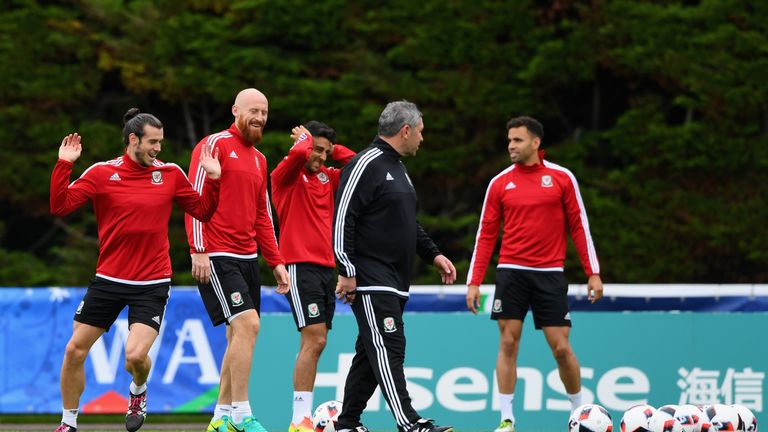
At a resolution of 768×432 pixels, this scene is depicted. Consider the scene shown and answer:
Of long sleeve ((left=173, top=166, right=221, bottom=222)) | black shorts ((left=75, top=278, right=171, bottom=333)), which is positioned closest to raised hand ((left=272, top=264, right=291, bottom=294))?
long sleeve ((left=173, top=166, right=221, bottom=222))

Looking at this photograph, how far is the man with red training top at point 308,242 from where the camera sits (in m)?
10.2

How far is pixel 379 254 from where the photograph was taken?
9.18m

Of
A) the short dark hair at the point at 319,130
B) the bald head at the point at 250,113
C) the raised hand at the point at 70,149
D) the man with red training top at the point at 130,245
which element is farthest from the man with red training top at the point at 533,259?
the raised hand at the point at 70,149

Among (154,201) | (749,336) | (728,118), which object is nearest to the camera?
(154,201)

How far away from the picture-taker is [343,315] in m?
13.9

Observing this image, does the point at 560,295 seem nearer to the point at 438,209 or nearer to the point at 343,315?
the point at 343,315

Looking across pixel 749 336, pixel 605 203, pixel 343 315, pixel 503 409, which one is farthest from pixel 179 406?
pixel 605 203

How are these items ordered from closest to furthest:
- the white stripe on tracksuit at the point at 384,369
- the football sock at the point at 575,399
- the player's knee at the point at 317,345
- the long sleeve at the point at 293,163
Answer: the white stripe on tracksuit at the point at 384,369
the long sleeve at the point at 293,163
the player's knee at the point at 317,345
the football sock at the point at 575,399

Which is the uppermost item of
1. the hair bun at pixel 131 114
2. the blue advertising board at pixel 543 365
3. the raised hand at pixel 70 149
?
the hair bun at pixel 131 114

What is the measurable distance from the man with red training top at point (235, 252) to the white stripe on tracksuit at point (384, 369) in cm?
105

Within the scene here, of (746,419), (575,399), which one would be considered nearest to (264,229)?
(575,399)

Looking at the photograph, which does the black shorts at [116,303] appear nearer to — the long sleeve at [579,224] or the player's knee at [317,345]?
the player's knee at [317,345]

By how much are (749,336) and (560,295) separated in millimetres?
3526

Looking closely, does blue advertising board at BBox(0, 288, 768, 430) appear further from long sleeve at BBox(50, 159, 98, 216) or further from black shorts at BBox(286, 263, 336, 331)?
long sleeve at BBox(50, 159, 98, 216)
